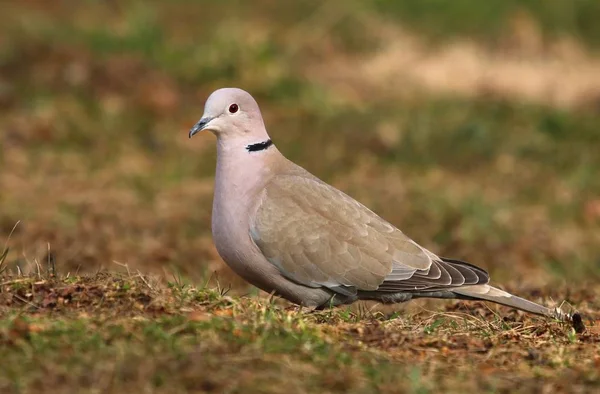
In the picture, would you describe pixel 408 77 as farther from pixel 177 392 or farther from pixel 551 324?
pixel 177 392

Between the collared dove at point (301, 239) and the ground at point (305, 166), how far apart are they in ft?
0.49

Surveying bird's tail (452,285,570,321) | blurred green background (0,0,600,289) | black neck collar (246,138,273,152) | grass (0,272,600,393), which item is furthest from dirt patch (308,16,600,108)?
grass (0,272,600,393)

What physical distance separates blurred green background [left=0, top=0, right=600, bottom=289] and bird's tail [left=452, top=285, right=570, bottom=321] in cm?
189

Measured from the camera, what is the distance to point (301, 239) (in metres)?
5.42

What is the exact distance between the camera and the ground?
13.3ft

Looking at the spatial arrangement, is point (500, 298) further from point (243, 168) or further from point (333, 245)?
point (243, 168)

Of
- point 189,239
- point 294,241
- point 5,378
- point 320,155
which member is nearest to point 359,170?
point 320,155

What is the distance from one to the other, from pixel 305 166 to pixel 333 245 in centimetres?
455

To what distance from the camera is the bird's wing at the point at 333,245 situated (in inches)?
211

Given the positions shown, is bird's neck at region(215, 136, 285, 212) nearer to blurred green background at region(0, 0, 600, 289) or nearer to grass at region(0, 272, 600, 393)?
grass at region(0, 272, 600, 393)

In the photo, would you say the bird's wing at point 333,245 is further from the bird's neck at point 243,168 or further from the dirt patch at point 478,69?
the dirt patch at point 478,69

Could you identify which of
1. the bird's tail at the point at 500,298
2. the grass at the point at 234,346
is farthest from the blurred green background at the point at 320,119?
the grass at the point at 234,346

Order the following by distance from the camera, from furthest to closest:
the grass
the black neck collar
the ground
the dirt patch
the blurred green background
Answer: the dirt patch
the blurred green background
the black neck collar
the ground
the grass

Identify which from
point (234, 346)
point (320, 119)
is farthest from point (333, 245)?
point (320, 119)
